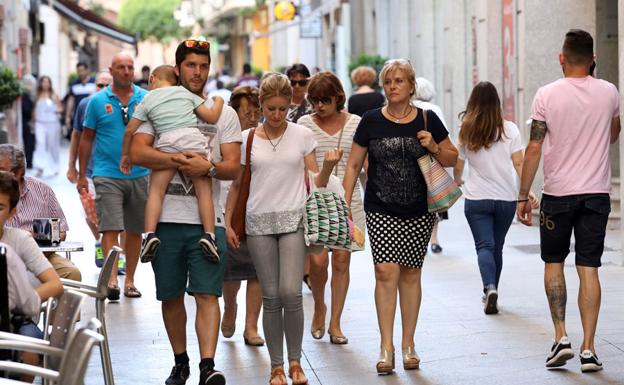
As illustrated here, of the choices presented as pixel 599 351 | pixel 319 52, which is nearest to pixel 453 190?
pixel 599 351

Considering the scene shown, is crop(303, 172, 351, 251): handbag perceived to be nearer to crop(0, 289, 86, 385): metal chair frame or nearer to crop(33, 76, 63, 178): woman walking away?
crop(0, 289, 86, 385): metal chair frame

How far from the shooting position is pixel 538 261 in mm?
14117

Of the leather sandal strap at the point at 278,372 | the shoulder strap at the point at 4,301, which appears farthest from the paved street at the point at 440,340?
the shoulder strap at the point at 4,301

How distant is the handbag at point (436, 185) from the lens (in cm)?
864

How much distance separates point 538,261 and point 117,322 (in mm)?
4851

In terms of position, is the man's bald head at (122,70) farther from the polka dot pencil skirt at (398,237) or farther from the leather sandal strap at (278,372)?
the leather sandal strap at (278,372)

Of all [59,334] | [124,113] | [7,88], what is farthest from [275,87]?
[7,88]

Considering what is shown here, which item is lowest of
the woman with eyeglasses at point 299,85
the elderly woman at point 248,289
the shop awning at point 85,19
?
the elderly woman at point 248,289

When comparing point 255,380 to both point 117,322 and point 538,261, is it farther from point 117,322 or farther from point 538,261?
point 538,261

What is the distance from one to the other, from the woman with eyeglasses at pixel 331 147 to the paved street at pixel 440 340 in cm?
18

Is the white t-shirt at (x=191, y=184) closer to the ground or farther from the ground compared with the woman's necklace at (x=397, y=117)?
closer to the ground

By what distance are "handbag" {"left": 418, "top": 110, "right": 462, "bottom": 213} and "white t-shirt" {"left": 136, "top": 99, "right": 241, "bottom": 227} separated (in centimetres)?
117

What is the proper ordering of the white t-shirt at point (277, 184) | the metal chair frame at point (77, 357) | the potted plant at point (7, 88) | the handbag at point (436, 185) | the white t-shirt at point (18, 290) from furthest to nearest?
1. the potted plant at point (7, 88)
2. the handbag at point (436, 185)
3. the white t-shirt at point (277, 184)
4. the white t-shirt at point (18, 290)
5. the metal chair frame at point (77, 357)

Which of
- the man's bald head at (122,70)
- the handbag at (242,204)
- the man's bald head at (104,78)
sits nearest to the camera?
the handbag at (242,204)
